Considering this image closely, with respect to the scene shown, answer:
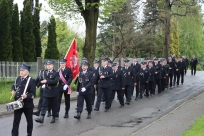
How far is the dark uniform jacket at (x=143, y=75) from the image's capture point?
17.1m

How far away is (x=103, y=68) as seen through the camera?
42.3ft

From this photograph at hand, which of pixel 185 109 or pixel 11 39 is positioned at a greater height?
pixel 11 39

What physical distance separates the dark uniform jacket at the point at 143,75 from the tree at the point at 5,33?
29.9 ft

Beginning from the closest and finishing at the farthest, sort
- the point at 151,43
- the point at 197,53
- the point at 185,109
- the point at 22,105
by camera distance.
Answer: the point at 22,105
the point at 185,109
the point at 151,43
the point at 197,53

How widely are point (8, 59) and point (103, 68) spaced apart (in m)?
10.8

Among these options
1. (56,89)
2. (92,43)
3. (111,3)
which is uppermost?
(111,3)

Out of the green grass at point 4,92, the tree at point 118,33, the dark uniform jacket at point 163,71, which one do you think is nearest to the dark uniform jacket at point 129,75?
the dark uniform jacket at point 163,71

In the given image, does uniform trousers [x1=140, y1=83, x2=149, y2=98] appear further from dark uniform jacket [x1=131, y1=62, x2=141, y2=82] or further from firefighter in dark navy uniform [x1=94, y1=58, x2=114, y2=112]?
firefighter in dark navy uniform [x1=94, y1=58, x2=114, y2=112]

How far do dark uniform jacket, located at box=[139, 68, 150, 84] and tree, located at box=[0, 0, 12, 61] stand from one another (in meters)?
9.11

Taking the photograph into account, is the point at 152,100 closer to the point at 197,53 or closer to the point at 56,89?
the point at 56,89

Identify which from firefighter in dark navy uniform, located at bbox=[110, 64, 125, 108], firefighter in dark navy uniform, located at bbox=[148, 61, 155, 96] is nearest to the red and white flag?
firefighter in dark navy uniform, located at bbox=[110, 64, 125, 108]

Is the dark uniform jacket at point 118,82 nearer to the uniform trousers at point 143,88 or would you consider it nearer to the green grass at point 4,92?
the uniform trousers at point 143,88

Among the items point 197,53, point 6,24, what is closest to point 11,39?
point 6,24

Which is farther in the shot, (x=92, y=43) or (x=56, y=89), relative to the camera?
(x=92, y=43)
